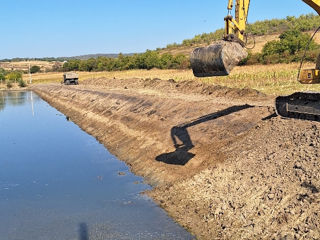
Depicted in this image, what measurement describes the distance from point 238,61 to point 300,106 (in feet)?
9.98

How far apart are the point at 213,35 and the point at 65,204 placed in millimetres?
86360

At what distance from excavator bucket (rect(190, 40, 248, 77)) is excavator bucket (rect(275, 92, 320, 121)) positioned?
2.74 metres

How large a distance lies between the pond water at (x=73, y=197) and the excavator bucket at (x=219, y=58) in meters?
3.65

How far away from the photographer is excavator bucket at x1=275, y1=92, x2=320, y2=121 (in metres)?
10.6

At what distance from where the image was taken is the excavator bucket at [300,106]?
1061 centimetres

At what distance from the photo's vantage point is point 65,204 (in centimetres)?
1141

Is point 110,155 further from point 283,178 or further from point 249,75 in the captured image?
point 249,75

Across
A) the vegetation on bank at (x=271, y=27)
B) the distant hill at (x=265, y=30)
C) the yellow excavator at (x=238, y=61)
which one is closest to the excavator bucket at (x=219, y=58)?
the yellow excavator at (x=238, y=61)

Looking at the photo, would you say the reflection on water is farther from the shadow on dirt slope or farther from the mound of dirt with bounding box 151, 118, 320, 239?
the mound of dirt with bounding box 151, 118, 320, 239

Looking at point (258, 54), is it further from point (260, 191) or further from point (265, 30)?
point (265, 30)

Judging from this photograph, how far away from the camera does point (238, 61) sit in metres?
9.11

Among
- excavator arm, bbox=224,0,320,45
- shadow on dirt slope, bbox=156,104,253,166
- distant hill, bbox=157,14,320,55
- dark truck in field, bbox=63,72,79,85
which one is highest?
distant hill, bbox=157,14,320,55

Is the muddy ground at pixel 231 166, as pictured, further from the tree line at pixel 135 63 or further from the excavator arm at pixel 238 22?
the tree line at pixel 135 63

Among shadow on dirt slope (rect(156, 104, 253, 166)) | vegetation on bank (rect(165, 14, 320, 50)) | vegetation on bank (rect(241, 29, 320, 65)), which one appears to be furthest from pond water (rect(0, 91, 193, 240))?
vegetation on bank (rect(165, 14, 320, 50))
